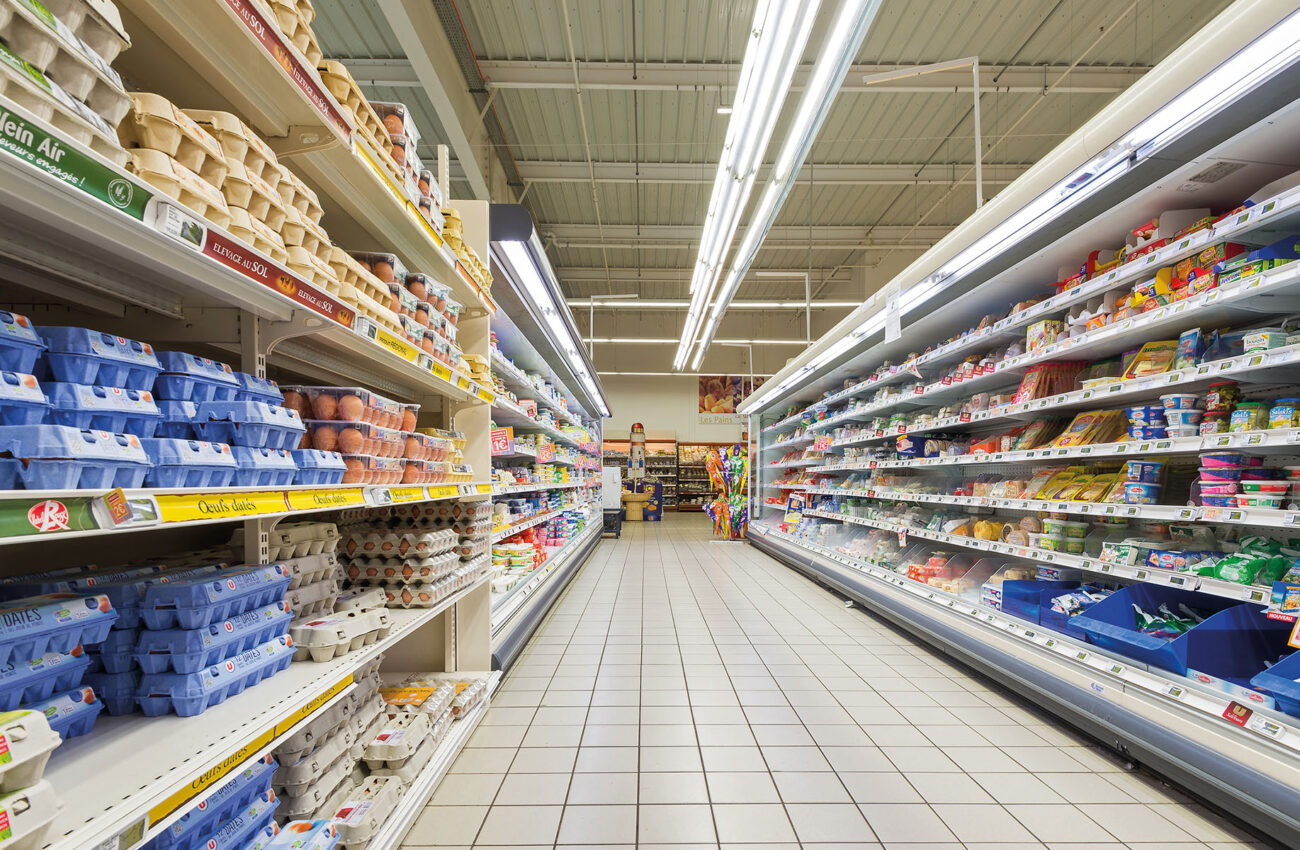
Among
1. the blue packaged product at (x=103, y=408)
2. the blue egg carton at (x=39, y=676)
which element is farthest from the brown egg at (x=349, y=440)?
the blue egg carton at (x=39, y=676)

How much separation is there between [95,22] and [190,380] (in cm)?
62

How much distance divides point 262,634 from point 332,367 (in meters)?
1.13

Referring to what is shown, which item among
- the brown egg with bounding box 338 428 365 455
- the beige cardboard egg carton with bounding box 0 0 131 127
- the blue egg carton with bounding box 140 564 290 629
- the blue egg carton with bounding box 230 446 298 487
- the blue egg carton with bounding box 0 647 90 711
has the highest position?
the beige cardboard egg carton with bounding box 0 0 131 127

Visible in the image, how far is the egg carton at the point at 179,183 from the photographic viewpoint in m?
1.08

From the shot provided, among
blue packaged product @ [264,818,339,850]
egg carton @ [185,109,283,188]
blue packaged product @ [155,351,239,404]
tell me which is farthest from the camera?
blue packaged product @ [264,818,339,850]

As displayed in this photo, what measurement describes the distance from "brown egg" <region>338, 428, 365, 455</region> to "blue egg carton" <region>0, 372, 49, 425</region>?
88 centimetres

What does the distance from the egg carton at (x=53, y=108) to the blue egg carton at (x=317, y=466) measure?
723 mm

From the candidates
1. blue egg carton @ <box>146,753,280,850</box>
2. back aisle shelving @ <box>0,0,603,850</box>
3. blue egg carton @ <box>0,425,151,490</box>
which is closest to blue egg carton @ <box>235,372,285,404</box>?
back aisle shelving @ <box>0,0,603,850</box>

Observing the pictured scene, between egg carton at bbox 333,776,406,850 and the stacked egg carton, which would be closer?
the stacked egg carton

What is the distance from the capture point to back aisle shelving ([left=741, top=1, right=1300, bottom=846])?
1.99 m

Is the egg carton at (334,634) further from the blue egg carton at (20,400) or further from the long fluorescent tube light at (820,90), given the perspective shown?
the long fluorescent tube light at (820,90)

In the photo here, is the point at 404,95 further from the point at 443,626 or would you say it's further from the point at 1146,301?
the point at 1146,301

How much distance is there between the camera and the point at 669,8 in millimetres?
5875

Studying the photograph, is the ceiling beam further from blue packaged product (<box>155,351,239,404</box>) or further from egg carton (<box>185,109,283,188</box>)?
blue packaged product (<box>155,351,239,404</box>)
